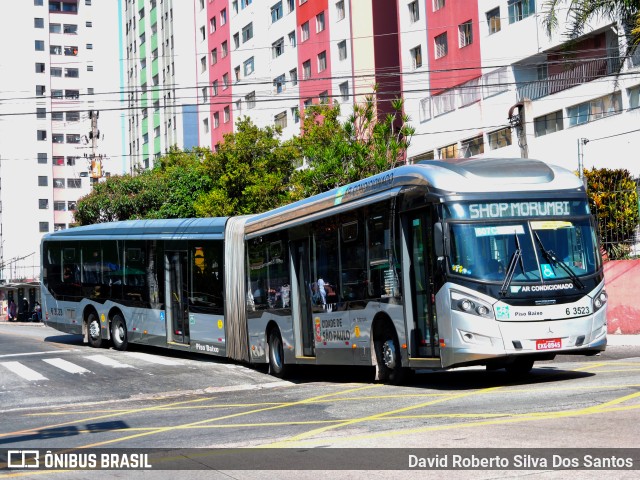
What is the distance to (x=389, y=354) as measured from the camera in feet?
50.9

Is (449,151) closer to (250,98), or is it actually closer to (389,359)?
(250,98)

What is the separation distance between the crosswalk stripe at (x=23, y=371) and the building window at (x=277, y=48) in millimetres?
43167

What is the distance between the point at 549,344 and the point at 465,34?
3200 centimetres

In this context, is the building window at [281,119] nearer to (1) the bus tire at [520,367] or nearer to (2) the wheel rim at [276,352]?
(2) the wheel rim at [276,352]

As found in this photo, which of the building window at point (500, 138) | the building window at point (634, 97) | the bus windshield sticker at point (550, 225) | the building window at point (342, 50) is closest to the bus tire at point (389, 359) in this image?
the bus windshield sticker at point (550, 225)

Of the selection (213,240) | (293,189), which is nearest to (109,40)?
(293,189)

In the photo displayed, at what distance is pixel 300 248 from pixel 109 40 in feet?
288

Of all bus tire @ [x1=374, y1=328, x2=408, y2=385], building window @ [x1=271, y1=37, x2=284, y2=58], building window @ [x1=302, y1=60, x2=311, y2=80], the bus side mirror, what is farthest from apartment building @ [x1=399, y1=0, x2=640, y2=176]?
building window @ [x1=271, y1=37, x2=284, y2=58]

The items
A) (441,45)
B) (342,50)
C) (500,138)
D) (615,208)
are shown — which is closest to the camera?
(615,208)

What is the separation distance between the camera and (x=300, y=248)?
18266 millimetres

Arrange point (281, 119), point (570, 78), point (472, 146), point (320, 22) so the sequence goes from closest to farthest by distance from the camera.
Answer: point (570, 78) → point (472, 146) → point (320, 22) → point (281, 119)

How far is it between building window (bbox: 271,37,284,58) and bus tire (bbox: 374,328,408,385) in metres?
49.4

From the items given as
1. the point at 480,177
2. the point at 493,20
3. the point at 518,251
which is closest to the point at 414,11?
the point at 493,20

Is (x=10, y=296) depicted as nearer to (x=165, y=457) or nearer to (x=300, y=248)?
(x=300, y=248)
